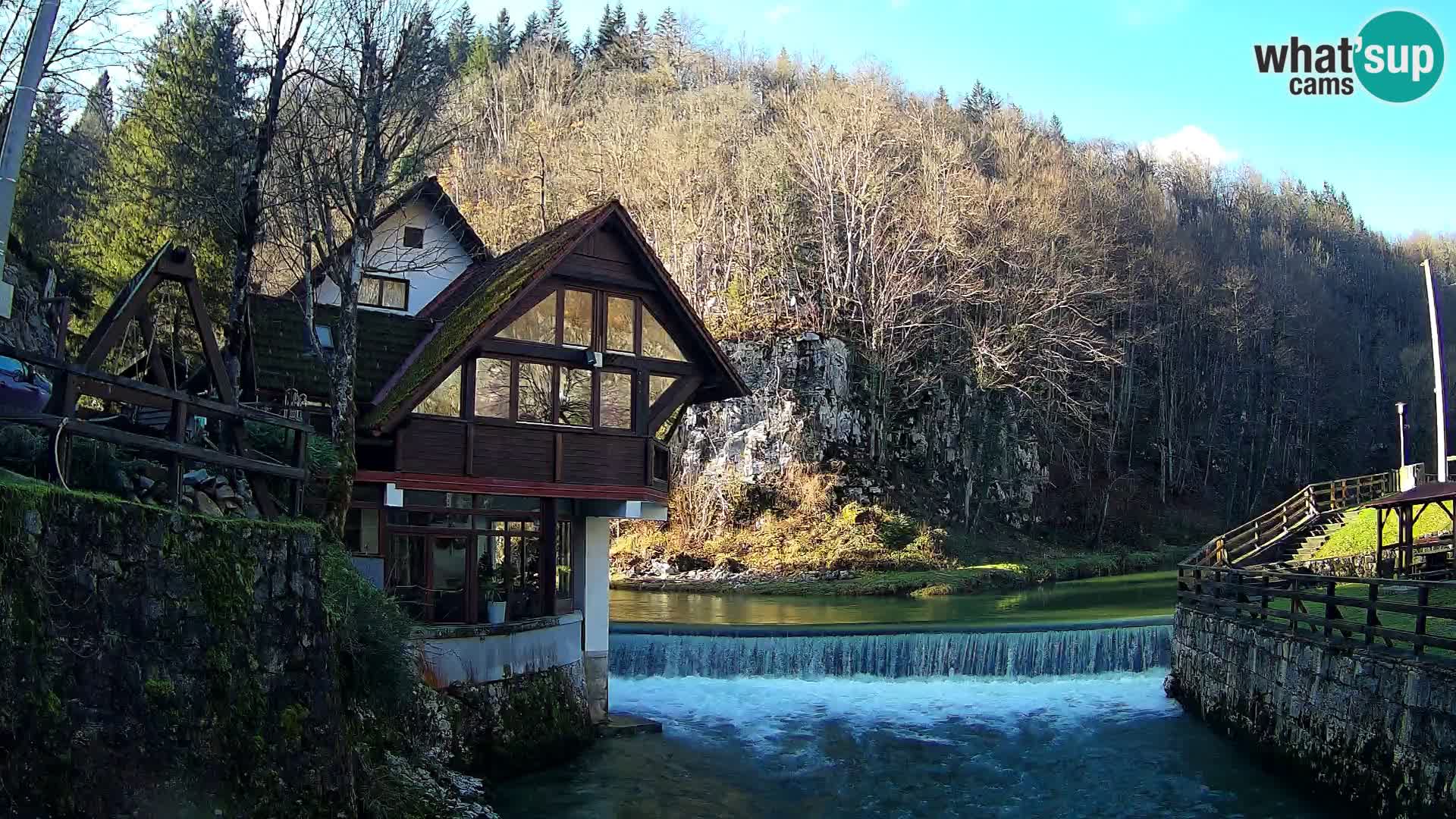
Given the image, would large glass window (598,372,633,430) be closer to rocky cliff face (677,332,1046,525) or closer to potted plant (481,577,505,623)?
potted plant (481,577,505,623)

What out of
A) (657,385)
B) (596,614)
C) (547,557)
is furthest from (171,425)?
(596,614)

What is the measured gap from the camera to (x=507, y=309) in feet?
62.7

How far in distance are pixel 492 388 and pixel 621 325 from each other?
2.64 m

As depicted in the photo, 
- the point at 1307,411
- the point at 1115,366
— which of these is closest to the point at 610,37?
the point at 1115,366

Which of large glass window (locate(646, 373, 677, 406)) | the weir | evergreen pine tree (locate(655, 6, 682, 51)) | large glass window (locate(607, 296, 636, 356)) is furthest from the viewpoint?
evergreen pine tree (locate(655, 6, 682, 51))

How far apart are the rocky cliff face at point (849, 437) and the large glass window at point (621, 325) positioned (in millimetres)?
32309

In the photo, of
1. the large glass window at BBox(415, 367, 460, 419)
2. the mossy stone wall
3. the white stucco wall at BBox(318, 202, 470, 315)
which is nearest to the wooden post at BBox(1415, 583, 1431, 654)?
the mossy stone wall

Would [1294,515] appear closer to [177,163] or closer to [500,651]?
[500,651]

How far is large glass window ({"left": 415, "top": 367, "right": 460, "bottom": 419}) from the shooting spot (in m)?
18.9

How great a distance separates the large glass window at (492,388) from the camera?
19.4 metres

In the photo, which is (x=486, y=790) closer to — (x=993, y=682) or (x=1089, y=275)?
(x=993, y=682)

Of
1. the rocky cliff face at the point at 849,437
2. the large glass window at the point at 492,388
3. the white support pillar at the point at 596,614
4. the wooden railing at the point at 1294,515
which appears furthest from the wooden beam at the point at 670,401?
the rocky cliff face at the point at 849,437

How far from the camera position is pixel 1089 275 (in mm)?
61594

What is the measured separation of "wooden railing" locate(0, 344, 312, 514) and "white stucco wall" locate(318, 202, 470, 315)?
12115mm
